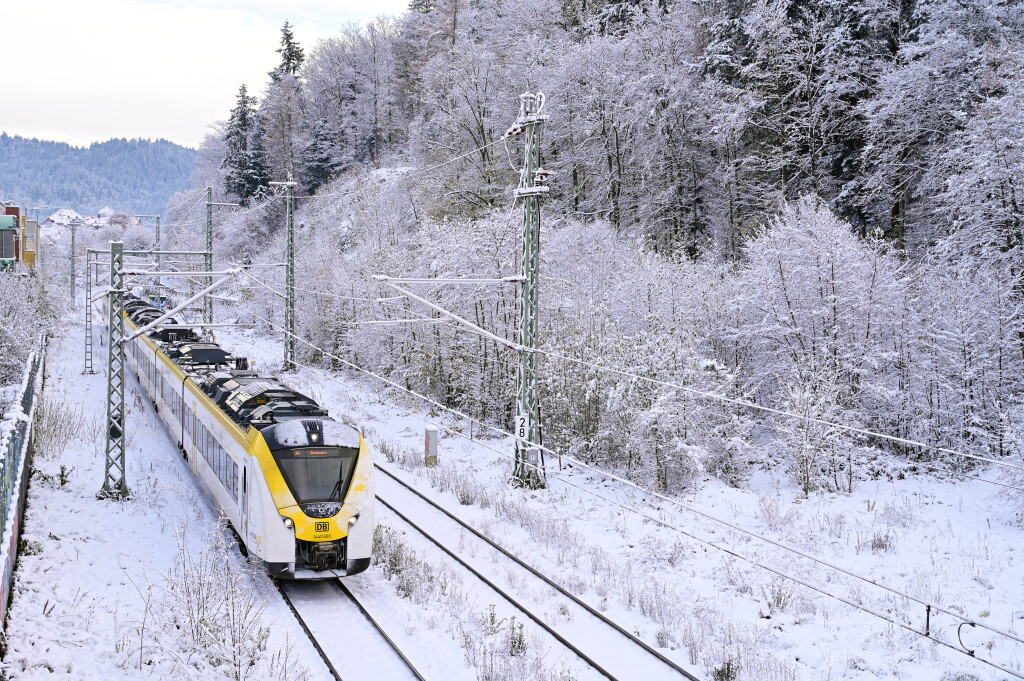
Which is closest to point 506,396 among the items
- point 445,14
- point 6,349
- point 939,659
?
point 939,659

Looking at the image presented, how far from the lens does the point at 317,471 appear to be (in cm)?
1261

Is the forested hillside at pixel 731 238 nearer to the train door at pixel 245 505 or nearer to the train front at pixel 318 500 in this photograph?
the train front at pixel 318 500

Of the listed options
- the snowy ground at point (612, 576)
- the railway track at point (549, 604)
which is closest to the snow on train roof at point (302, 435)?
the snowy ground at point (612, 576)

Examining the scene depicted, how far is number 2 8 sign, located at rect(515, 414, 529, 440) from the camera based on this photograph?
19.0 metres

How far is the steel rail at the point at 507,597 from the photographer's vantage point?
1066 centimetres

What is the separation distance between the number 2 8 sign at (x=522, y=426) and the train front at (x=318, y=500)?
21.1 feet

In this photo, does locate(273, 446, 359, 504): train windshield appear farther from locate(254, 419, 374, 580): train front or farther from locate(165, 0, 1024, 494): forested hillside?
locate(165, 0, 1024, 494): forested hillside

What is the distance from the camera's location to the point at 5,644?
9680 millimetres

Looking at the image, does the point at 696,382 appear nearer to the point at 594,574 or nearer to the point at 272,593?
the point at 594,574

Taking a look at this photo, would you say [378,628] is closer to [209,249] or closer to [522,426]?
[522,426]

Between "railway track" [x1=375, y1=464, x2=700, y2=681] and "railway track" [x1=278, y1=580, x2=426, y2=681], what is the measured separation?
2295mm

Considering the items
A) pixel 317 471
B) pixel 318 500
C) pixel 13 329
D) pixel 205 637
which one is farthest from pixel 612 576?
pixel 13 329

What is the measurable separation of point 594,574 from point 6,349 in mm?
25953

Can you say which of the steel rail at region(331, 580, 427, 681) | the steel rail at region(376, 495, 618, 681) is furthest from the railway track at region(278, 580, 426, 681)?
the steel rail at region(376, 495, 618, 681)
